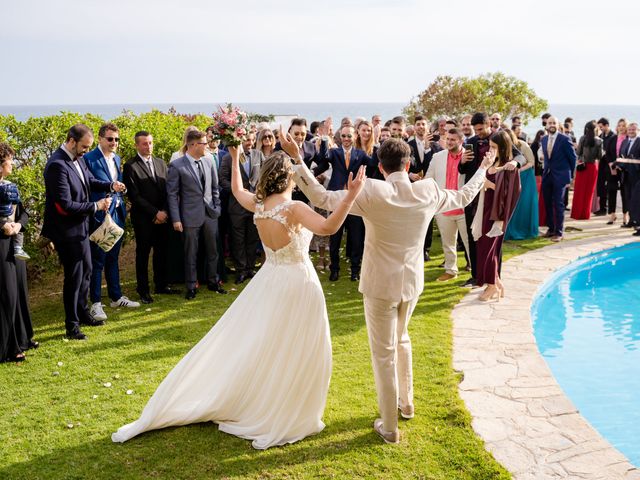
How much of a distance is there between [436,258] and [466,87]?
566 inches

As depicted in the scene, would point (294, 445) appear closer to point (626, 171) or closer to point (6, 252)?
point (6, 252)

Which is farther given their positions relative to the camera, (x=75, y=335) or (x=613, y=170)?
(x=613, y=170)

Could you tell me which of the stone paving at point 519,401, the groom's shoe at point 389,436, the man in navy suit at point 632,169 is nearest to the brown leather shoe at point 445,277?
the stone paving at point 519,401

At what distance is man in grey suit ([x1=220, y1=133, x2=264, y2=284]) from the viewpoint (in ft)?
27.2

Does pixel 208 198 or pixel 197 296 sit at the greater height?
pixel 208 198

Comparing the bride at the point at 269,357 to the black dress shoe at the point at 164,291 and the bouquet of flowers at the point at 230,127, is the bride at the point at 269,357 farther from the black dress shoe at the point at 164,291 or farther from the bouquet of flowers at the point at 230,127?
the black dress shoe at the point at 164,291

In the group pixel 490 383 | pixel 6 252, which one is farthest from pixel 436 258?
pixel 6 252

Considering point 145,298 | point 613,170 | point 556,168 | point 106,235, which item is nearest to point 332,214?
point 106,235

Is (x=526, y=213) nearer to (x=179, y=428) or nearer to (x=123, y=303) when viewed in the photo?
(x=123, y=303)

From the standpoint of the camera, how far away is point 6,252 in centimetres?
576

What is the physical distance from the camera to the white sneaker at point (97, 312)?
6.95 m

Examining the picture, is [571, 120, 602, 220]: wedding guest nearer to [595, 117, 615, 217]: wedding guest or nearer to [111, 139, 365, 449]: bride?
[595, 117, 615, 217]: wedding guest

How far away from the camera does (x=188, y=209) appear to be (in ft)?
25.2

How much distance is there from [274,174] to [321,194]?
574mm
